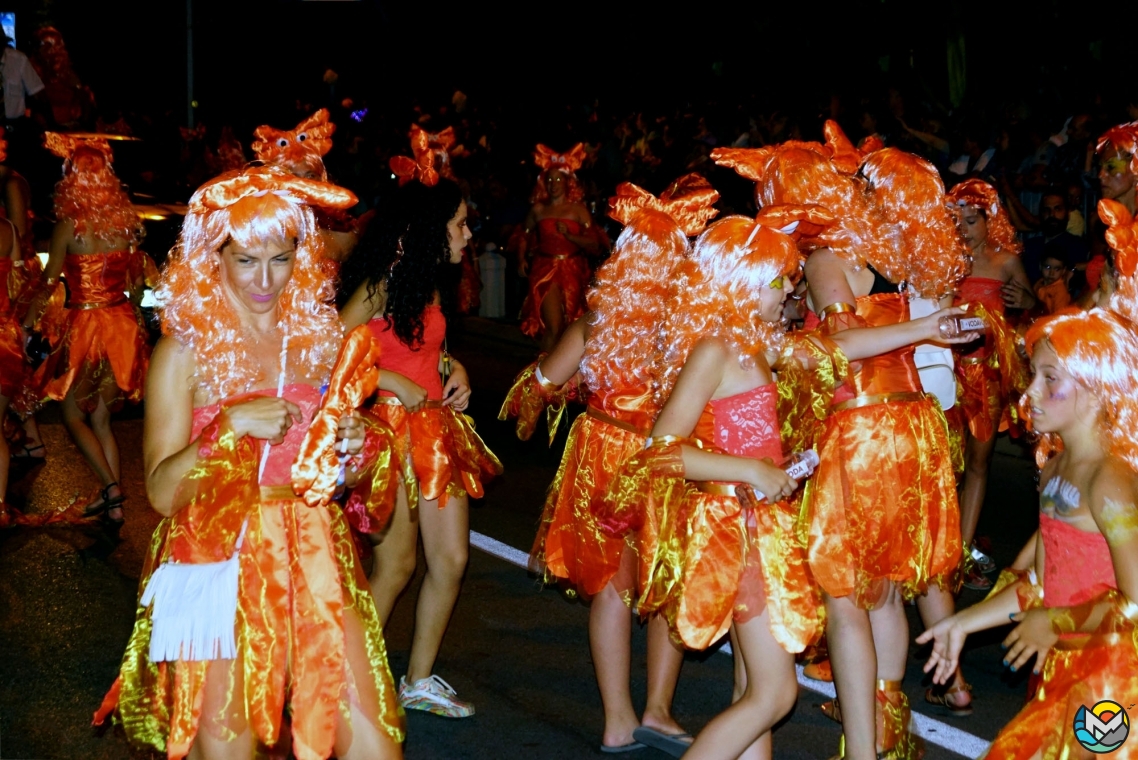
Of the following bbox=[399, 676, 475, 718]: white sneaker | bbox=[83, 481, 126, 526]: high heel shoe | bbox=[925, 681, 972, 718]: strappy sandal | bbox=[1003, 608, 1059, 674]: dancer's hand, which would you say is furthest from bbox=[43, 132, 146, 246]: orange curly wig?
bbox=[1003, 608, 1059, 674]: dancer's hand

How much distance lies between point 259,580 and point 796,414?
2138 millimetres

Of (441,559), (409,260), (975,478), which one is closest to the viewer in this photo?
(409,260)

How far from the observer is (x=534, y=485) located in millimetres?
10047

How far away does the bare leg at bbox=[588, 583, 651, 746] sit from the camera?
18.1 ft

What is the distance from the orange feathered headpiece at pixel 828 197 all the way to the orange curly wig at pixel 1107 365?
1519 millimetres

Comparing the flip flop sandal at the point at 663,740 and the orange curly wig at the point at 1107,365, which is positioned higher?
the orange curly wig at the point at 1107,365

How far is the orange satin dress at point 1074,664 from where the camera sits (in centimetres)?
374

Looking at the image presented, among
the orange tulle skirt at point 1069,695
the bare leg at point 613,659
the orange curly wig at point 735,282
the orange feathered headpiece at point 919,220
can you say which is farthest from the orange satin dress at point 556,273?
the orange tulle skirt at point 1069,695

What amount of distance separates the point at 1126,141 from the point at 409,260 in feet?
10.6

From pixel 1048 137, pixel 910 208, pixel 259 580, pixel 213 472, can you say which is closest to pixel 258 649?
pixel 259 580

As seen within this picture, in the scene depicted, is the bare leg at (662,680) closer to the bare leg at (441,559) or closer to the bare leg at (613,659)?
the bare leg at (613,659)

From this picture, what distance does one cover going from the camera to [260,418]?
3955mm

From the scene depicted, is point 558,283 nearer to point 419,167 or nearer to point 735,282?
point 419,167

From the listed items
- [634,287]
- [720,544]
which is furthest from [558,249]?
[720,544]
